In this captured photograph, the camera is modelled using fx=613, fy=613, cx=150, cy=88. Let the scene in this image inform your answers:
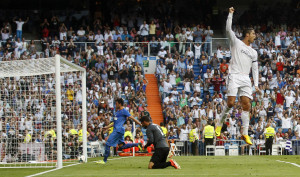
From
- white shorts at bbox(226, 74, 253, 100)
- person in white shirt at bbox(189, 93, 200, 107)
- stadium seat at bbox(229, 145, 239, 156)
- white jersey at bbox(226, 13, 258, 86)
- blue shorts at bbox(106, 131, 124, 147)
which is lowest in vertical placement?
stadium seat at bbox(229, 145, 239, 156)

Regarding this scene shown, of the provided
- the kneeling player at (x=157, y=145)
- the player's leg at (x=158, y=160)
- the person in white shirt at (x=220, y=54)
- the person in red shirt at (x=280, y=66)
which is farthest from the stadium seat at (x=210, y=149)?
the player's leg at (x=158, y=160)

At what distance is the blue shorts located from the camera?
1977 centimetres

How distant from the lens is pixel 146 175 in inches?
558

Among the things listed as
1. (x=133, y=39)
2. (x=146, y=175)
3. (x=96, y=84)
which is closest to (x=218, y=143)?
(x=96, y=84)

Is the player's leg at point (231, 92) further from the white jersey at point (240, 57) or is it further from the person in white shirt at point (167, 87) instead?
the person in white shirt at point (167, 87)

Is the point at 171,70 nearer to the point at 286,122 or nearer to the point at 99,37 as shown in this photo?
the point at 99,37

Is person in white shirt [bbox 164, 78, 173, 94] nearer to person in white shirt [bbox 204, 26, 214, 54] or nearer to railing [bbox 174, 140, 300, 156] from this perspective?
person in white shirt [bbox 204, 26, 214, 54]

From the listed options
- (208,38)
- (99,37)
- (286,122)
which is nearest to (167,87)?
(208,38)

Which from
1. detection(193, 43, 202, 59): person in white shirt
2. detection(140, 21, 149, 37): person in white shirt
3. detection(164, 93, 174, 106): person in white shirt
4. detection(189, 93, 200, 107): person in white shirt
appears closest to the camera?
detection(164, 93, 174, 106): person in white shirt

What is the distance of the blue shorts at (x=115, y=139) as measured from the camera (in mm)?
19766

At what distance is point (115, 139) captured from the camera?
19.8 metres

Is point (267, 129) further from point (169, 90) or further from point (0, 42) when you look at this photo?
point (0, 42)

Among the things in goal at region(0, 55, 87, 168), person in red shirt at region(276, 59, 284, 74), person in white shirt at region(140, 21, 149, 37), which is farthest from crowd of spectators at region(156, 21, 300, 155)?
goal at region(0, 55, 87, 168)

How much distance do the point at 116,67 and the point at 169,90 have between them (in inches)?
143
